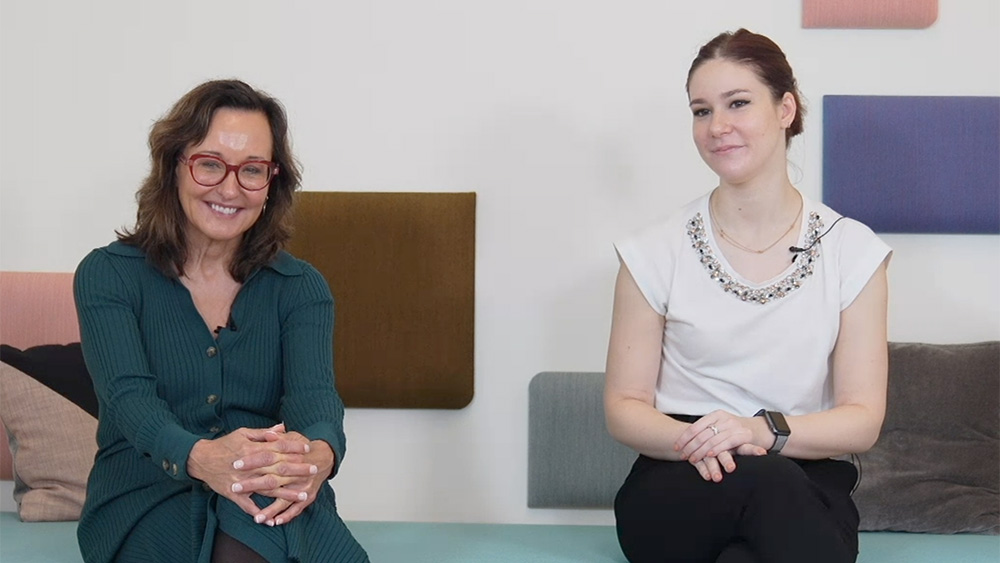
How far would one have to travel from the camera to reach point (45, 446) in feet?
9.77

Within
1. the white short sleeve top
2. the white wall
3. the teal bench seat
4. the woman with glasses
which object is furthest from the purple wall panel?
the woman with glasses

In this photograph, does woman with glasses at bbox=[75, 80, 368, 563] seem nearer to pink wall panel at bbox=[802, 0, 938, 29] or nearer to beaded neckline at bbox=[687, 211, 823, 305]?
beaded neckline at bbox=[687, 211, 823, 305]

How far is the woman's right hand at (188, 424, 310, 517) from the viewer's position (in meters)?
2.12

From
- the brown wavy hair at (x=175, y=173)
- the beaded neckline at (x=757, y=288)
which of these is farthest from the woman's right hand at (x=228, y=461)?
the beaded neckline at (x=757, y=288)

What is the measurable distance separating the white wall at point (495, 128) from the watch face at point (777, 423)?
36.8 inches

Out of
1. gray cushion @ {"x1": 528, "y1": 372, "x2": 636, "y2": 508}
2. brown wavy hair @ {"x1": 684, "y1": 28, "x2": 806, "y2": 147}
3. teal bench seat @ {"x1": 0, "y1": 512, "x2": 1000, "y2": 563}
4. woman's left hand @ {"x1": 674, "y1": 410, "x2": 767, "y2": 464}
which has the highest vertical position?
brown wavy hair @ {"x1": 684, "y1": 28, "x2": 806, "y2": 147}

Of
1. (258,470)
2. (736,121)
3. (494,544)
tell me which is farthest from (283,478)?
(736,121)

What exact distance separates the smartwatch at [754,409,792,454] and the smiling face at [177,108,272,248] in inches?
45.1

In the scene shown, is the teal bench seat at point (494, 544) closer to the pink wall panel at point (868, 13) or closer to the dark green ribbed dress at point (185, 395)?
the dark green ribbed dress at point (185, 395)

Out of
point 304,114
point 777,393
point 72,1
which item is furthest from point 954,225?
point 72,1

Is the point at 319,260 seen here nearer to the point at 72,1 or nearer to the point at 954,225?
the point at 72,1

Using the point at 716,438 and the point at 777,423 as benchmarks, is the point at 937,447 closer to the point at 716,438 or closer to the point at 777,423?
the point at 777,423

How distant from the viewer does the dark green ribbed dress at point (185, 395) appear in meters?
2.16

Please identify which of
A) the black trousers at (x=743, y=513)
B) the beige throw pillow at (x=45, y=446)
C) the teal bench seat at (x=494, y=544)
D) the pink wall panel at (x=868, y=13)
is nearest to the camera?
the black trousers at (x=743, y=513)
